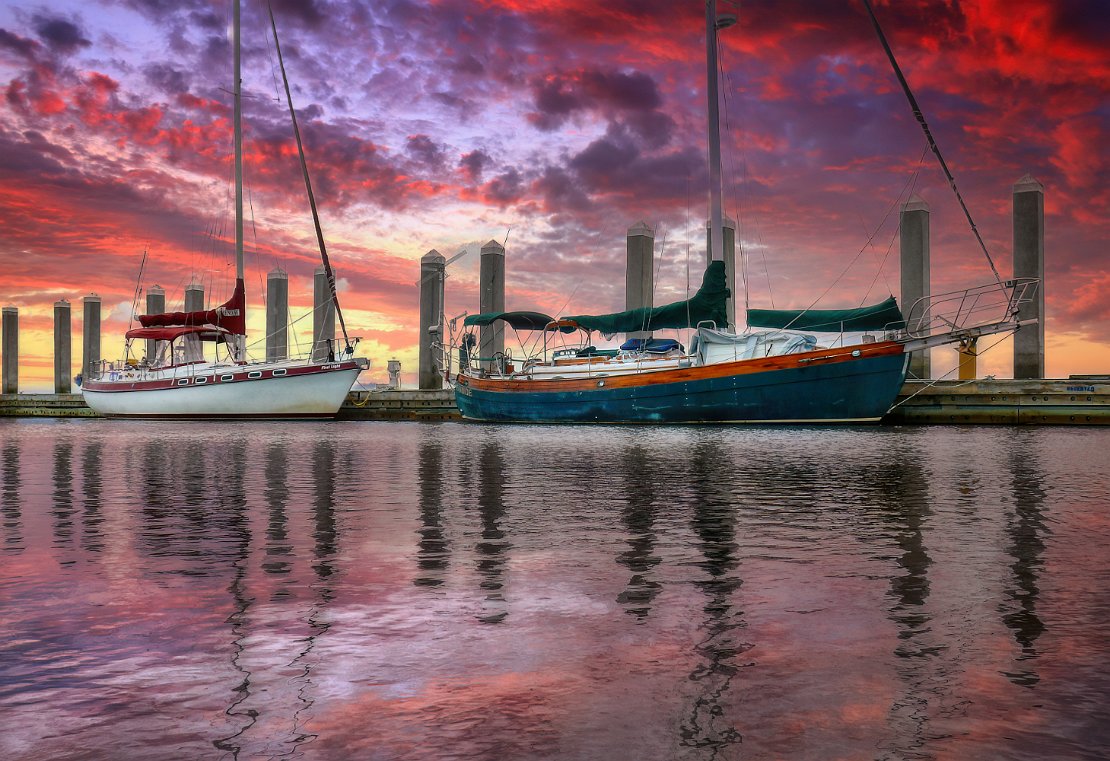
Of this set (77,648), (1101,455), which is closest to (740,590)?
(77,648)

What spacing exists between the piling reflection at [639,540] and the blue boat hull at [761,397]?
14.0 metres

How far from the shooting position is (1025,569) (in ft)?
20.1

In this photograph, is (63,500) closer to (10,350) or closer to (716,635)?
(716,635)

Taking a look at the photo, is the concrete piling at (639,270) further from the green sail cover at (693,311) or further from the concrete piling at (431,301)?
the concrete piling at (431,301)

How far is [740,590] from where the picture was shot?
553cm

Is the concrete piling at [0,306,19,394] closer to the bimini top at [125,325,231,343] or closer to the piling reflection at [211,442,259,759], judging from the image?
the bimini top at [125,325,231,343]

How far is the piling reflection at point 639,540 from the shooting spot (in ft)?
17.3

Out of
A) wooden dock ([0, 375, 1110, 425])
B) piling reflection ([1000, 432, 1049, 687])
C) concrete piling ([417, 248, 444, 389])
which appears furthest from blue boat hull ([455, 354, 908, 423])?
piling reflection ([1000, 432, 1049, 687])

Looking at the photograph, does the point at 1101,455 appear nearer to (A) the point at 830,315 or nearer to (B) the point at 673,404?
(A) the point at 830,315

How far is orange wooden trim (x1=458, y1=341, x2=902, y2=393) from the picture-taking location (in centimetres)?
2661

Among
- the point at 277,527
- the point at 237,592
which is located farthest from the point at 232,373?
the point at 237,592

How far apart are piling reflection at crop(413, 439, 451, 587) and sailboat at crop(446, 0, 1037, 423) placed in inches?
595

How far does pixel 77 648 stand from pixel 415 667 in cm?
160

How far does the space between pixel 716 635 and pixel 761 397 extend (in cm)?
2380
